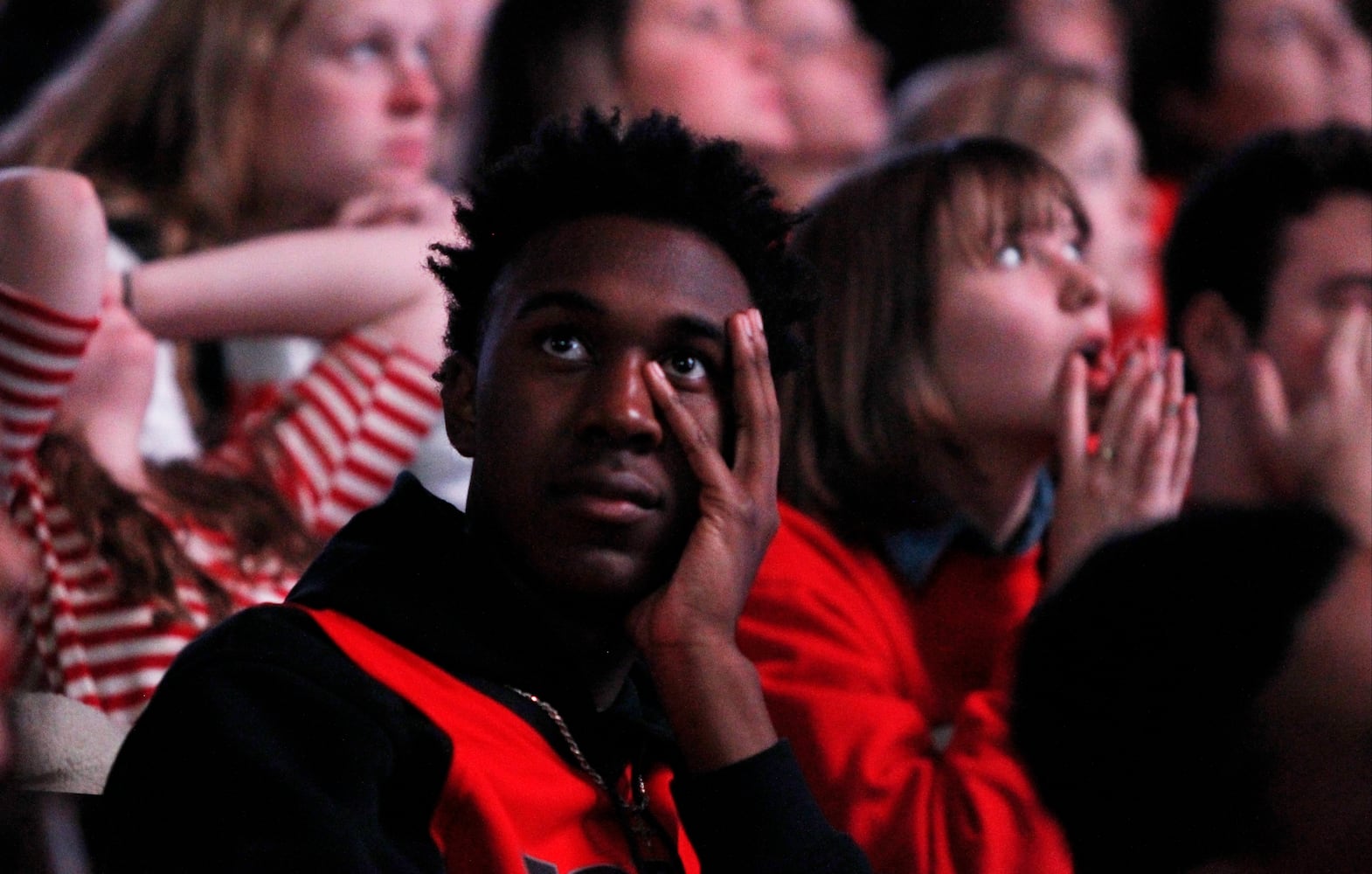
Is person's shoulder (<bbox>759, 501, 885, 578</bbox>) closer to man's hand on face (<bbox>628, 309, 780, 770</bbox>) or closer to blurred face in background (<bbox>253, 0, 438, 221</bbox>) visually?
man's hand on face (<bbox>628, 309, 780, 770</bbox>)

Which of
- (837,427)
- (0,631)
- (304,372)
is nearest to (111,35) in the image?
(304,372)

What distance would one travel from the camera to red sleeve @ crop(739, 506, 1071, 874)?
157cm

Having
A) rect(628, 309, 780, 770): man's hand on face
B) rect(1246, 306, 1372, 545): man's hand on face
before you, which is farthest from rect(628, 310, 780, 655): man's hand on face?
rect(1246, 306, 1372, 545): man's hand on face

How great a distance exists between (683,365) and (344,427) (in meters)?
0.92

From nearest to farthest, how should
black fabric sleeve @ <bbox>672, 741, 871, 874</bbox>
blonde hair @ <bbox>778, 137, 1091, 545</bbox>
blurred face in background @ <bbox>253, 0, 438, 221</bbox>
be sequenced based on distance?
black fabric sleeve @ <bbox>672, 741, 871, 874</bbox>
blonde hair @ <bbox>778, 137, 1091, 545</bbox>
blurred face in background @ <bbox>253, 0, 438, 221</bbox>

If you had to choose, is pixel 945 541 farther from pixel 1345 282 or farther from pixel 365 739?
pixel 365 739

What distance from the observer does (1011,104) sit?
291 centimetres

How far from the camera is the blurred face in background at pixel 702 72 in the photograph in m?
3.01

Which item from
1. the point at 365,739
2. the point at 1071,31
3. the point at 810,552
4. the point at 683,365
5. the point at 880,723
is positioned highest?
the point at 1071,31

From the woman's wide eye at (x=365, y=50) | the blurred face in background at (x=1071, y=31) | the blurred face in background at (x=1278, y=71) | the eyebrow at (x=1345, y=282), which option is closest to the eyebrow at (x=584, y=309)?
the eyebrow at (x=1345, y=282)

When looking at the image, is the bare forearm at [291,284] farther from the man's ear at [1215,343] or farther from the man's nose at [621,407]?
the man's ear at [1215,343]

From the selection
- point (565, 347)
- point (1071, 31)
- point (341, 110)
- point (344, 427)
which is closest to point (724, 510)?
point (565, 347)

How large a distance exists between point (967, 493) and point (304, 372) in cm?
93

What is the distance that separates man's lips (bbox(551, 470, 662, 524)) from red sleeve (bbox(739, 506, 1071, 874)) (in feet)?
1.65
